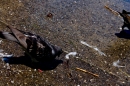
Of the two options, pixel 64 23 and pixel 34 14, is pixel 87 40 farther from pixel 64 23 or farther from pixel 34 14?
pixel 34 14

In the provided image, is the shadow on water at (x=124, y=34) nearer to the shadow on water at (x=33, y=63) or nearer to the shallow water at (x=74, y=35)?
the shallow water at (x=74, y=35)

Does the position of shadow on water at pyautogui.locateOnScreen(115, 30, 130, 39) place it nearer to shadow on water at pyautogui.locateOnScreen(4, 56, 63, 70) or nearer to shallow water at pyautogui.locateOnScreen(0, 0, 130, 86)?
shallow water at pyautogui.locateOnScreen(0, 0, 130, 86)

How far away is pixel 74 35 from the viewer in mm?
8703

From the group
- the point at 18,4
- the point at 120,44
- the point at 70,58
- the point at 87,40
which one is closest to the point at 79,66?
the point at 70,58

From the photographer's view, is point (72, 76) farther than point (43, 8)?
No

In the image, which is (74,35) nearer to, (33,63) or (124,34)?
(124,34)

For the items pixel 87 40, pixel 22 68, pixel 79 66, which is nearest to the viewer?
pixel 22 68

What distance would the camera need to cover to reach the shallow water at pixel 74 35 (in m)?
6.83

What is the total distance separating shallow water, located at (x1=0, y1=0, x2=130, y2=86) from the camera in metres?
6.83

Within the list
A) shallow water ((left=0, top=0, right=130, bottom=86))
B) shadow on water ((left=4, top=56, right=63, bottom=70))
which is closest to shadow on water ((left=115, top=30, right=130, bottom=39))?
shallow water ((left=0, top=0, right=130, bottom=86))

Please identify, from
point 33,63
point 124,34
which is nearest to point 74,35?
point 124,34

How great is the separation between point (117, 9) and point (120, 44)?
2256 millimetres

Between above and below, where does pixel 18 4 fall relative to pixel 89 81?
above

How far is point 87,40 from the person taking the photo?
862 cm
